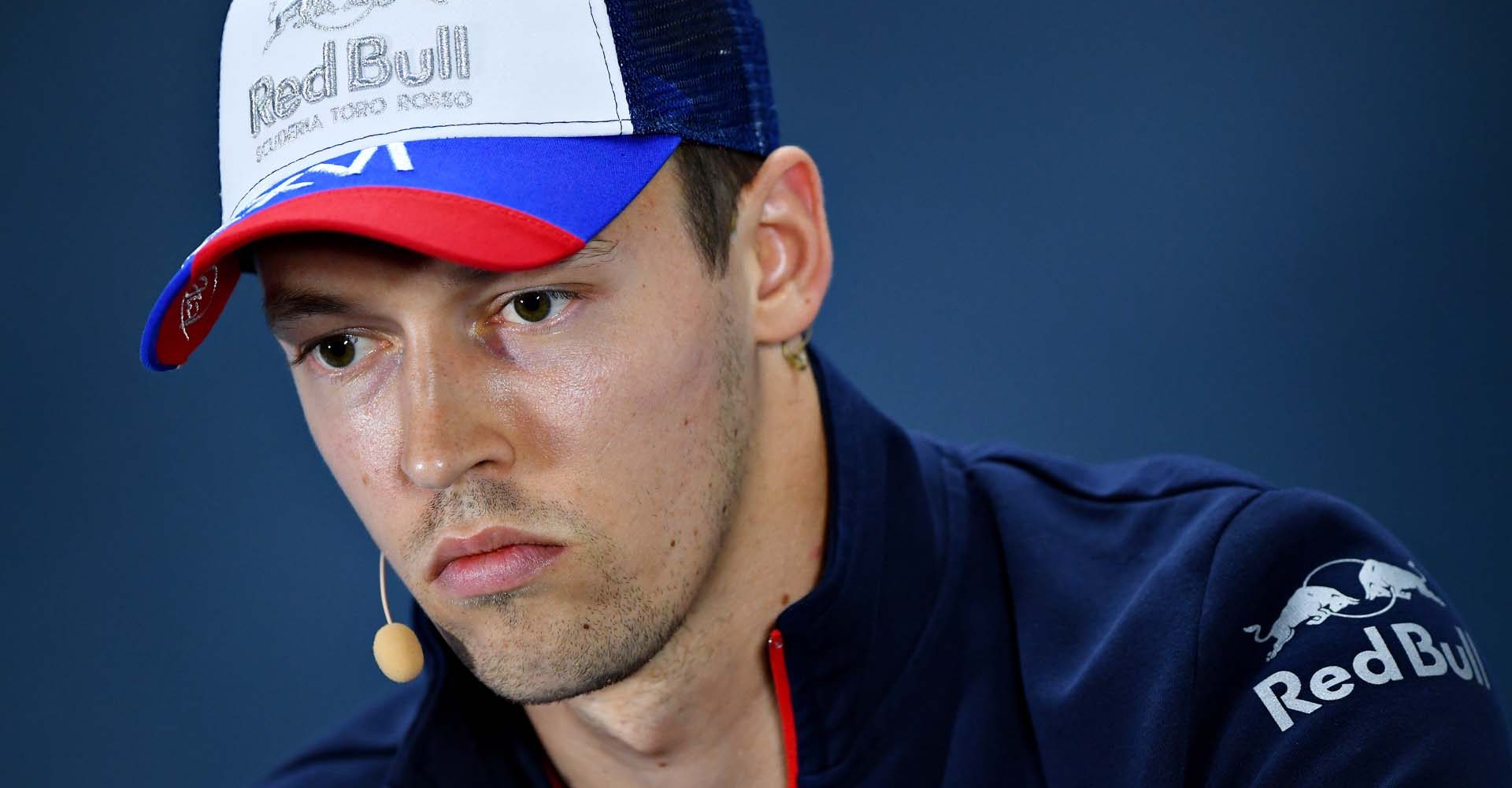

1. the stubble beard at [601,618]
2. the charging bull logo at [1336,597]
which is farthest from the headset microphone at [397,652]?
the charging bull logo at [1336,597]

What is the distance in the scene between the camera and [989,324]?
271 cm

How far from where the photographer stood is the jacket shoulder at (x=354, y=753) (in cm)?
197

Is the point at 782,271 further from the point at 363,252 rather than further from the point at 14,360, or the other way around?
the point at 14,360

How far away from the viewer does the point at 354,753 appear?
200 cm

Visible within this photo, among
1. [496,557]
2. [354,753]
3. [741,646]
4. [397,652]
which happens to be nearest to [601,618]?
[496,557]

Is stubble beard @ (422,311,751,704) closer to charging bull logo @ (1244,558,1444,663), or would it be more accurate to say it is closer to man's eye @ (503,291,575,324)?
man's eye @ (503,291,575,324)

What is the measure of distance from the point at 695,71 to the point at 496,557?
19.6 inches

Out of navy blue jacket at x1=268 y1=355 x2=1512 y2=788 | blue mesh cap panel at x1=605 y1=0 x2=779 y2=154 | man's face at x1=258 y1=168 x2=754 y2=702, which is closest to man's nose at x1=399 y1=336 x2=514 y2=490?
man's face at x1=258 y1=168 x2=754 y2=702

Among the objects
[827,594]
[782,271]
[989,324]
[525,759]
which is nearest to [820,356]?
[782,271]

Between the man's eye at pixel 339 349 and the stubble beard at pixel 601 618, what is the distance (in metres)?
0.21

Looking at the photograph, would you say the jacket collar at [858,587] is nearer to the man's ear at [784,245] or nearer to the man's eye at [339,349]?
the man's ear at [784,245]

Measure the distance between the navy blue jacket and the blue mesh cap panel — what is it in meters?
0.30

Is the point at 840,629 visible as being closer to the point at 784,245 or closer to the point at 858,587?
the point at 858,587

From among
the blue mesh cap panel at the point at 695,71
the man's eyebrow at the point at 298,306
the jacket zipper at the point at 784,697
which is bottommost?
the jacket zipper at the point at 784,697
